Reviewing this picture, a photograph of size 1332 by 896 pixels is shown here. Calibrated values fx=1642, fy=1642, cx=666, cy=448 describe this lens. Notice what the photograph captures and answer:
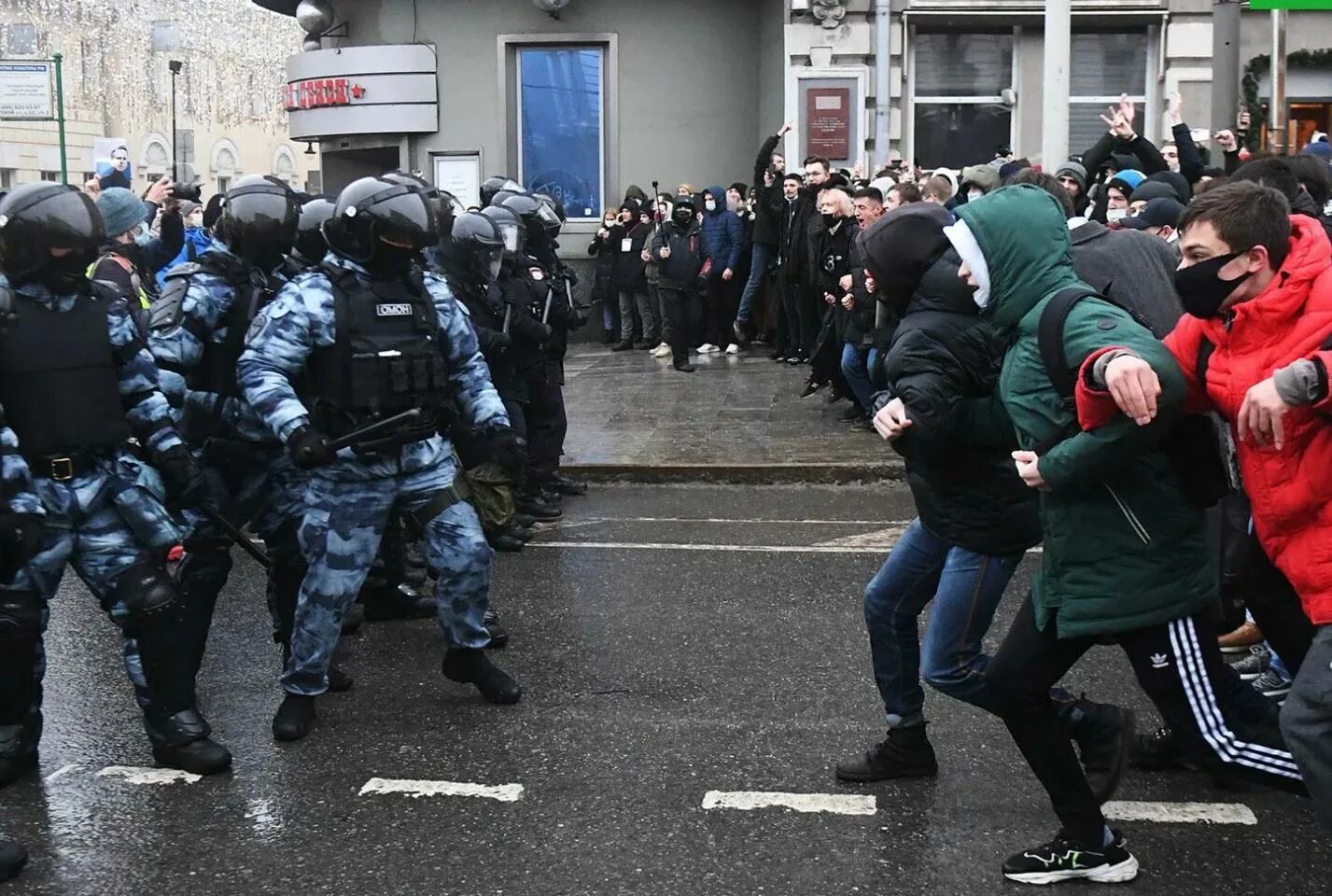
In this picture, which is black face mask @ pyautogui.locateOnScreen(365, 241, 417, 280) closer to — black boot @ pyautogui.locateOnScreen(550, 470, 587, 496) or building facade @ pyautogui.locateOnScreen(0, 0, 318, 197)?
black boot @ pyautogui.locateOnScreen(550, 470, 587, 496)

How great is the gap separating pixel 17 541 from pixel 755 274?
492 inches

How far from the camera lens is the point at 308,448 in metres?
5.14

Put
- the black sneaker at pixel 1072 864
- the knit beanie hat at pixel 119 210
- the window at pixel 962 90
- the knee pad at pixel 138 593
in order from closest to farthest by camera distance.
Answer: the black sneaker at pixel 1072 864
the knee pad at pixel 138 593
the knit beanie hat at pixel 119 210
the window at pixel 962 90

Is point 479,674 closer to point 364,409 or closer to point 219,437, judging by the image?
point 364,409

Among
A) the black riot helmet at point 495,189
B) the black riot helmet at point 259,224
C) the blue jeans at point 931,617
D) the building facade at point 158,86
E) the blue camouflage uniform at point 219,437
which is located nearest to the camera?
the blue jeans at point 931,617

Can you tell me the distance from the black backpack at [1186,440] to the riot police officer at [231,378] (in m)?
3.08

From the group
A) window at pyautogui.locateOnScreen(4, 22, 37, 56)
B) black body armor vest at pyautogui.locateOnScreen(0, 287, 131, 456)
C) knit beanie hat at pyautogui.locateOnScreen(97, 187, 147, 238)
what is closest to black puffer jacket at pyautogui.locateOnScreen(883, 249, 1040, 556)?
black body armor vest at pyautogui.locateOnScreen(0, 287, 131, 456)

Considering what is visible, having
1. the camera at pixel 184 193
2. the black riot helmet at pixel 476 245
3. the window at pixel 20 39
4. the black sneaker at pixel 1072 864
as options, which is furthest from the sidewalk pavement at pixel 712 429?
the window at pixel 20 39

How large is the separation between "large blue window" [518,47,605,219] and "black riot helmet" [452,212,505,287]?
11.7 metres

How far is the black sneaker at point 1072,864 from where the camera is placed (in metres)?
4.05

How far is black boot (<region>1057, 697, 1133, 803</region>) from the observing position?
4.17m

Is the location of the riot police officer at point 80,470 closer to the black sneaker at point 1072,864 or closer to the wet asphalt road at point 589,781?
the wet asphalt road at point 589,781

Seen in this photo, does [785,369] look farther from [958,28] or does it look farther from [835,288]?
[958,28]

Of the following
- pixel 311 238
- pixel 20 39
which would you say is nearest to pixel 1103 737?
pixel 311 238
